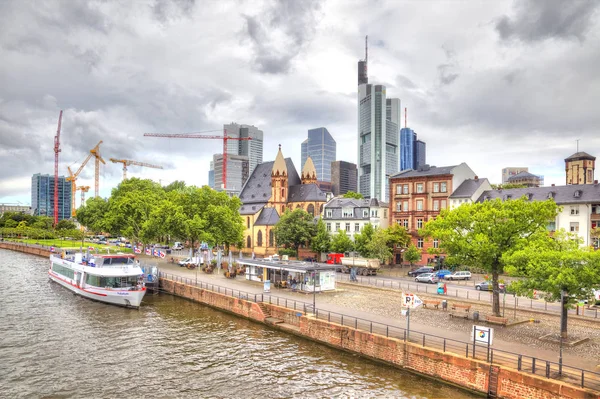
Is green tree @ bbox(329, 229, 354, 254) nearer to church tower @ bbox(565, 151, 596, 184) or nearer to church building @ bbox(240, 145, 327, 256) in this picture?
church building @ bbox(240, 145, 327, 256)

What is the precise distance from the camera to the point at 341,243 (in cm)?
7438

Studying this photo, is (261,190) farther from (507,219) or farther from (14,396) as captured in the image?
(14,396)

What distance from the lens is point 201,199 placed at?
230 feet

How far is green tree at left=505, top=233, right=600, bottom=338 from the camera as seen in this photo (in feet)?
81.5

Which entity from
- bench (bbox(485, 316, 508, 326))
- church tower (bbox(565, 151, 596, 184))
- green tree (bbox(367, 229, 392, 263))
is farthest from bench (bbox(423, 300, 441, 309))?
church tower (bbox(565, 151, 596, 184))

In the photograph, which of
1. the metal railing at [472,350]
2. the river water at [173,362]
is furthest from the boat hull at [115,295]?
the metal railing at [472,350]

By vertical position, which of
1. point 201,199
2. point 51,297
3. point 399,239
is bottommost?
point 51,297

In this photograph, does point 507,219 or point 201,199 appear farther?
point 201,199

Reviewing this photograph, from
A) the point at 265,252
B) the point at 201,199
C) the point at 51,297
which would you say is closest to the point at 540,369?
the point at 51,297

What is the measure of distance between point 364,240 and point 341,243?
189 inches

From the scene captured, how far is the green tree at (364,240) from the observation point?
70681mm

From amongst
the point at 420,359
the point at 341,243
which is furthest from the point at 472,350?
the point at 341,243

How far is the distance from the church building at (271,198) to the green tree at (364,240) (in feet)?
82.0

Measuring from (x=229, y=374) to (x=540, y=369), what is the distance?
16789 millimetres
